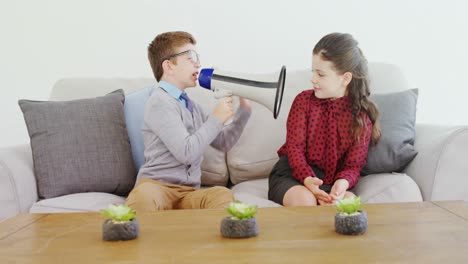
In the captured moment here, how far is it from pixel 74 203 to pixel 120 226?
0.84m

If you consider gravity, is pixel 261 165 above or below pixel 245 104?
below

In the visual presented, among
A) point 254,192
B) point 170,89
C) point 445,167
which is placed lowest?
point 254,192

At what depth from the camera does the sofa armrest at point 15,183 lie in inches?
82.7

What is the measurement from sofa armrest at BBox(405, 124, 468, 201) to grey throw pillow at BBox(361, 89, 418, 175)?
9 cm

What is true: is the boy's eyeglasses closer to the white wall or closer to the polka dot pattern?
the polka dot pattern

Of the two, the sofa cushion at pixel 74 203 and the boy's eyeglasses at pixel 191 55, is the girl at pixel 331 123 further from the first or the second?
the sofa cushion at pixel 74 203

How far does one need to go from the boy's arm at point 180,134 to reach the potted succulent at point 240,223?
87 centimetres

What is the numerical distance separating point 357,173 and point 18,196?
49.8 inches

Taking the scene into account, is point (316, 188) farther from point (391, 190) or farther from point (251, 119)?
point (251, 119)

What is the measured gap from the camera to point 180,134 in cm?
227

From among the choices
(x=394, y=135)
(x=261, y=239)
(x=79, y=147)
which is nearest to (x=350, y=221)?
(x=261, y=239)

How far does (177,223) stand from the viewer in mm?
1527

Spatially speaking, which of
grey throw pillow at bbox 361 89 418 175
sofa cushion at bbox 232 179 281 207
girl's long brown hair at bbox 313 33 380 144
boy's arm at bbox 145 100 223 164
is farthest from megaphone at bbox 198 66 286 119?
grey throw pillow at bbox 361 89 418 175

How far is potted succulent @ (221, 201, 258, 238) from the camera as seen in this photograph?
1366 mm
